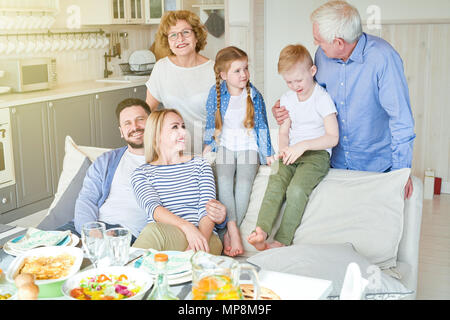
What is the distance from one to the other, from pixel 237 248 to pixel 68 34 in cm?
280

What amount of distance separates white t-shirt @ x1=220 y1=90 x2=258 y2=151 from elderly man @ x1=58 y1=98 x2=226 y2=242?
0.33 m

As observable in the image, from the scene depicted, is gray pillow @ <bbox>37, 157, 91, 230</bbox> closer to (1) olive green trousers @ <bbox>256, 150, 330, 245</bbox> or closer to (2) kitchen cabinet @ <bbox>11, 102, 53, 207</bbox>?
(1) olive green trousers @ <bbox>256, 150, 330, 245</bbox>

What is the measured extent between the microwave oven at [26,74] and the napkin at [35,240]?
7.51 ft

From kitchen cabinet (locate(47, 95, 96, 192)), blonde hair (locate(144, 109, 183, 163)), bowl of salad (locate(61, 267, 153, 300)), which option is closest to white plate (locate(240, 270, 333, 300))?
bowl of salad (locate(61, 267, 153, 300))

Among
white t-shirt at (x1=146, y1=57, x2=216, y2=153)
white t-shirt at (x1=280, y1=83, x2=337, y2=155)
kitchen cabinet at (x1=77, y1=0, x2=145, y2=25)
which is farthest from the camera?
kitchen cabinet at (x1=77, y1=0, x2=145, y2=25)

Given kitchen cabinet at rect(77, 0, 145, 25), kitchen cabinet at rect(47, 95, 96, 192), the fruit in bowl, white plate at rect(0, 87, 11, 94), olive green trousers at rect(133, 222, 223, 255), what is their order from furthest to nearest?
1. kitchen cabinet at rect(77, 0, 145, 25)
2. kitchen cabinet at rect(47, 95, 96, 192)
3. white plate at rect(0, 87, 11, 94)
4. olive green trousers at rect(133, 222, 223, 255)
5. the fruit in bowl

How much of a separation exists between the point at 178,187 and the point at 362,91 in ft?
2.40

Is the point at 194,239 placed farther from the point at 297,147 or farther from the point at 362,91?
the point at 362,91

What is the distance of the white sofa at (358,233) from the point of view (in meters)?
1.57

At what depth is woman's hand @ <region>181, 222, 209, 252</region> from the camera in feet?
5.95

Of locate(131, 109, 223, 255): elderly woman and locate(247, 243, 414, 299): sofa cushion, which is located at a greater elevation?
locate(131, 109, 223, 255): elderly woman

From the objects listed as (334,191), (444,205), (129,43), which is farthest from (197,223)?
(129,43)

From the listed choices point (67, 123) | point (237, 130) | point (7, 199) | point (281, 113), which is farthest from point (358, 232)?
point (67, 123)

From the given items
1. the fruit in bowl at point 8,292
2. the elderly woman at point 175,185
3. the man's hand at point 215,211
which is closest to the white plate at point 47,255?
the fruit in bowl at point 8,292
